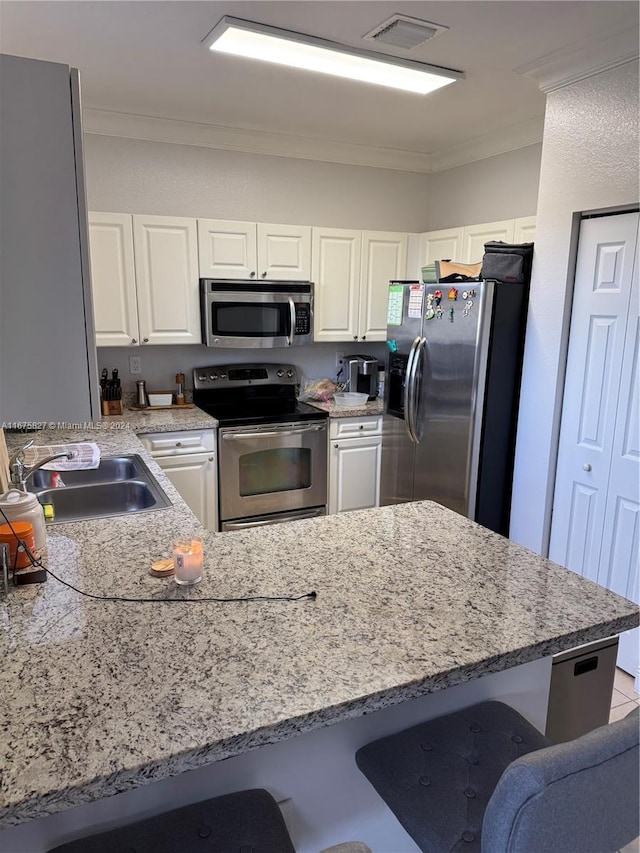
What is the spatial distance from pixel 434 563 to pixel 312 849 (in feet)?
2.33

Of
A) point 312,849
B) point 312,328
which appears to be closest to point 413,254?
point 312,328

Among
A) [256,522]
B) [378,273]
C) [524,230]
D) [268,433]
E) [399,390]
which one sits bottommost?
[256,522]

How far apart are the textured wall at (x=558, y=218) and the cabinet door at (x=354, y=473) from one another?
1.07 meters

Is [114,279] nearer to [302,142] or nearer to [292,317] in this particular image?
[292,317]

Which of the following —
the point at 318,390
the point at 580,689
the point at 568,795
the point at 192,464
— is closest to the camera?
the point at 568,795

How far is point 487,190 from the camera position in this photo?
13.0ft

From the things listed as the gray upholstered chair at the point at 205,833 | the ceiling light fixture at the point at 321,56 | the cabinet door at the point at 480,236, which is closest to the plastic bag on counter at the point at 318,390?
the cabinet door at the point at 480,236

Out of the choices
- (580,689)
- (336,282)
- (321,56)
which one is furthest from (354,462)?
(580,689)

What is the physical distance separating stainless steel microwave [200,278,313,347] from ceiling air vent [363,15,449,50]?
163cm

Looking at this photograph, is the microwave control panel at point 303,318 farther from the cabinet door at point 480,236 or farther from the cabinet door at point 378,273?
the cabinet door at point 480,236

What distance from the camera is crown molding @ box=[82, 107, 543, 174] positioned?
346cm

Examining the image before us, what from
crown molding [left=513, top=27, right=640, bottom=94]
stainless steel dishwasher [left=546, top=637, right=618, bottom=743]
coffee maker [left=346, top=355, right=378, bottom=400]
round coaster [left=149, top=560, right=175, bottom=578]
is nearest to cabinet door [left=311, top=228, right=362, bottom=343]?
coffee maker [left=346, top=355, right=378, bottom=400]

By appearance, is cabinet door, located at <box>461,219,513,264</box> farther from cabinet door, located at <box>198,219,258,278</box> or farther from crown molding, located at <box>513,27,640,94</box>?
cabinet door, located at <box>198,219,258,278</box>

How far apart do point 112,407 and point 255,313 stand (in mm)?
1081
